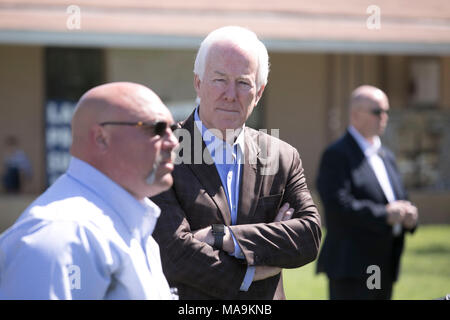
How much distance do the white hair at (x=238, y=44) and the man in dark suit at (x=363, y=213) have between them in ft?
7.03

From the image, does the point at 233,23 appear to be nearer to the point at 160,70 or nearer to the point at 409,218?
the point at 160,70

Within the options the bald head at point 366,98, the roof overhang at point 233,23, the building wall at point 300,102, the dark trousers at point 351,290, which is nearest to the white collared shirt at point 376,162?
the bald head at point 366,98

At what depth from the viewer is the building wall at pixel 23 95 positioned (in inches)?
449

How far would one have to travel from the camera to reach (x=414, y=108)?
13312 millimetres

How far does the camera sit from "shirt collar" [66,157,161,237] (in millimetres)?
1808

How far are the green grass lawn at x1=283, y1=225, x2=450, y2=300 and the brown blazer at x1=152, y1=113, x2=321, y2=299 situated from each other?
4096 mm

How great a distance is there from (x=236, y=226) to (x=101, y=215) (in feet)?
3.44

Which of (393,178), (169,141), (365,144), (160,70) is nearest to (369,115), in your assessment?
(365,144)

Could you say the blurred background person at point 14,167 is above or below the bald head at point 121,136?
below

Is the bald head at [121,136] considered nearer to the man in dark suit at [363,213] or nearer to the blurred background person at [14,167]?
the man in dark suit at [363,213]

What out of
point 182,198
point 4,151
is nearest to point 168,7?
point 4,151

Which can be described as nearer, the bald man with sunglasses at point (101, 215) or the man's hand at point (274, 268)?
the bald man with sunglasses at point (101, 215)

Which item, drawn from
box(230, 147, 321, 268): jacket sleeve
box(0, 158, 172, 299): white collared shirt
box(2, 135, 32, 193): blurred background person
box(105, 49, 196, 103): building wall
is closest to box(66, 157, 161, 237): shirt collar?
box(0, 158, 172, 299): white collared shirt

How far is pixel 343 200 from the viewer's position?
15.7 ft
